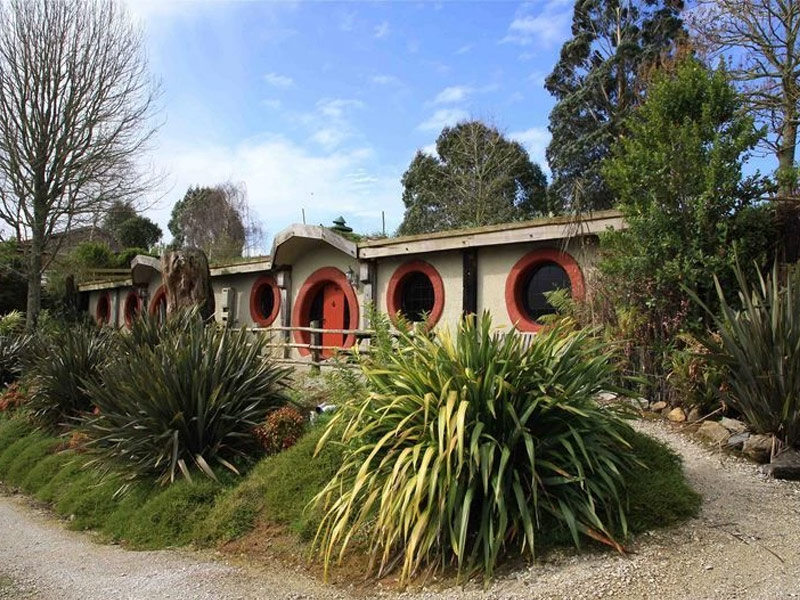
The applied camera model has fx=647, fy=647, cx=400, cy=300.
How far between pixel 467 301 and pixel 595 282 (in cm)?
356

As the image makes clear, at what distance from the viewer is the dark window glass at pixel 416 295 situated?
13.7m

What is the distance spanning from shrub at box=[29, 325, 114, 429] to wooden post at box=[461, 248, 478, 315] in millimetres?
6297

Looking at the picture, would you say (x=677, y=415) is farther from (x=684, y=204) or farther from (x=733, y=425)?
(x=684, y=204)

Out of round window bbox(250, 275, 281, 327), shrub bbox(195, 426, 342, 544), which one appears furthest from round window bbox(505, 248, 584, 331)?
round window bbox(250, 275, 281, 327)

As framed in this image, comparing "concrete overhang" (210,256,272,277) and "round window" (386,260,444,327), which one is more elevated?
"concrete overhang" (210,256,272,277)

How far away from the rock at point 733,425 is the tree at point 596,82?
2219cm

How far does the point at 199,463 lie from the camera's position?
6961mm

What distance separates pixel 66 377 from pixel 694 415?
9.25 m

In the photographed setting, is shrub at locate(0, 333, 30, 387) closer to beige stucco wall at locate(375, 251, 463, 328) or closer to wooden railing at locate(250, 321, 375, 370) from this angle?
wooden railing at locate(250, 321, 375, 370)

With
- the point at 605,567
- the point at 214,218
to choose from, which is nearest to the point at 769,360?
the point at 605,567

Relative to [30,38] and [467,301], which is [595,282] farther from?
[30,38]

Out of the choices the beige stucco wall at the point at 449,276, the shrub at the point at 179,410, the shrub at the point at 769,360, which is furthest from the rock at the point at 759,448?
the beige stucco wall at the point at 449,276

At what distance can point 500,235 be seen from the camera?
460 inches

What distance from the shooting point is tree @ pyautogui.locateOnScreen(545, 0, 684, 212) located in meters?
29.0
